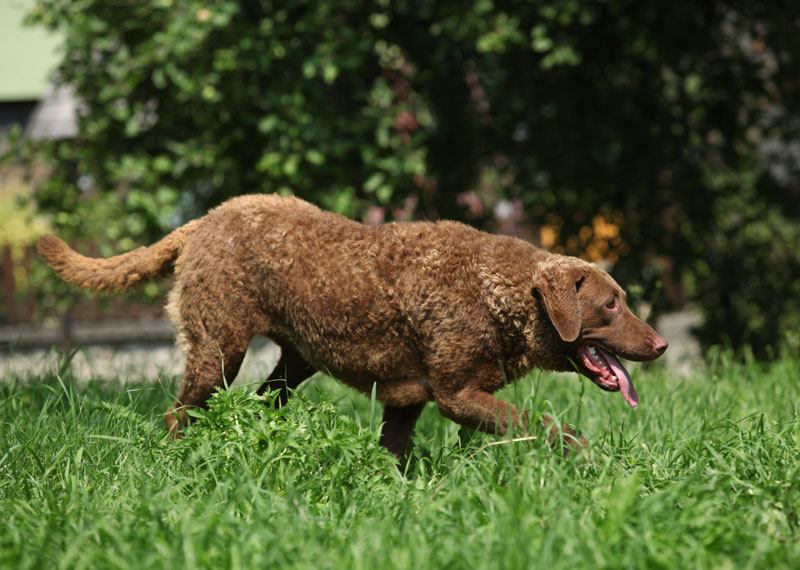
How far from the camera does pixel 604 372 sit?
340 cm

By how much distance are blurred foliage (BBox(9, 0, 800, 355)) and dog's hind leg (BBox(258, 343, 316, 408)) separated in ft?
6.68

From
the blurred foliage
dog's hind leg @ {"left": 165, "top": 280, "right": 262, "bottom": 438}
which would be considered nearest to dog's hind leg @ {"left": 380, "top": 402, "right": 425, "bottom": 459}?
dog's hind leg @ {"left": 165, "top": 280, "right": 262, "bottom": 438}

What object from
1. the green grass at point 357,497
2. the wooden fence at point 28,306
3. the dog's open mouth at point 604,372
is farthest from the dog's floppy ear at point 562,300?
the wooden fence at point 28,306

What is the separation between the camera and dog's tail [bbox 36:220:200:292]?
153 inches

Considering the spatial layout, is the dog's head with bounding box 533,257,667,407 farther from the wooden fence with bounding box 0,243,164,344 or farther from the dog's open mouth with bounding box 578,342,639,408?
the wooden fence with bounding box 0,243,164,344

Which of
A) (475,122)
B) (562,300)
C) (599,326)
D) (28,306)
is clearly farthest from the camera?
(28,306)

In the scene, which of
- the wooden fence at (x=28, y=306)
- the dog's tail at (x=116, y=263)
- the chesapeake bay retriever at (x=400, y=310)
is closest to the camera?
the chesapeake bay retriever at (x=400, y=310)

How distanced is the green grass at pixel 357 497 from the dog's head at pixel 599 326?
310 mm

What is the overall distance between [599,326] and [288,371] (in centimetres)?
154

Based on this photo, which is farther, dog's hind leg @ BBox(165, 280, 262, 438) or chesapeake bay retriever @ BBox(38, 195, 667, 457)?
dog's hind leg @ BBox(165, 280, 262, 438)

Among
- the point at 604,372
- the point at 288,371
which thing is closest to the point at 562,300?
the point at 604,372

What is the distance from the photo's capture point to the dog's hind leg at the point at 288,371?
156 inches

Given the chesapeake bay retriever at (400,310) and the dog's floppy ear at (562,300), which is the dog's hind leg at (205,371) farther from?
the dog's floppy ear at (562,300)

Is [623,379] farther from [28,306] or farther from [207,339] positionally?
[28,306]
